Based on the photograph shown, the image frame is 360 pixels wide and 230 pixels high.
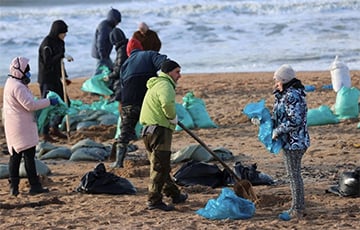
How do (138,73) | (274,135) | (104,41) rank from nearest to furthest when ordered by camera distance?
(274,135), (138,73), (104,41)

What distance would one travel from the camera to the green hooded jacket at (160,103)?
8.91 m

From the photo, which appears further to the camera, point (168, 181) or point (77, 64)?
point (77, 64)

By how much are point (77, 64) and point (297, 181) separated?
14887mm

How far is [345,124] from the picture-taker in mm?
13797

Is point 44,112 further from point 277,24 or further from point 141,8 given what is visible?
point 141,8

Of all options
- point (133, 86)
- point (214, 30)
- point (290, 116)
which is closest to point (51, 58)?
point (133, 86)

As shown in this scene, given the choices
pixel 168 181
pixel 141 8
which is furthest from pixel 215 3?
pixel 168 181

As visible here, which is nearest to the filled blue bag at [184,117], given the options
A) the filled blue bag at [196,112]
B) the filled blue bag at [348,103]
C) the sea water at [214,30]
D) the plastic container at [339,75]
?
the filled blue bag at [196,112]

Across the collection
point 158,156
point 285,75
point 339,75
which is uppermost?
point 285,75

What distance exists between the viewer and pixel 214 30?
28.1m

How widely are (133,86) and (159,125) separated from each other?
1.87 m

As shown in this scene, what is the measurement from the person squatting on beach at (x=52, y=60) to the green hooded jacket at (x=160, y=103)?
4294 millimetres

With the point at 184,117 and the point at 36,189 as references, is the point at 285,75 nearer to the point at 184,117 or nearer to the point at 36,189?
the point at 36,189

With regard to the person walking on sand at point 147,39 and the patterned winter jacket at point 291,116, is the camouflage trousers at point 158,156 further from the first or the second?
the person walking on sand at point 147,39
